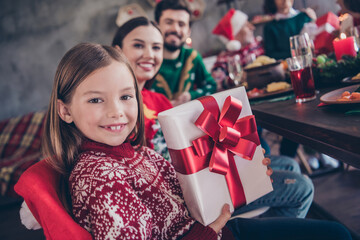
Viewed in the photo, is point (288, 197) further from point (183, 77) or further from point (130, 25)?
point (183, 77)

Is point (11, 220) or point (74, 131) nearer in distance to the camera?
point (74, 131)

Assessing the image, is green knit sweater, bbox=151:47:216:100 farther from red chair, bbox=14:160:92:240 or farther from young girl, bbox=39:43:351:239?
red chair, bbox=14:160:92:240

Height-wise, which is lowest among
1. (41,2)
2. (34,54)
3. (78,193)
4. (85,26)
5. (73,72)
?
(78,193)

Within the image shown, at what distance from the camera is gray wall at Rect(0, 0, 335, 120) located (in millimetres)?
4008

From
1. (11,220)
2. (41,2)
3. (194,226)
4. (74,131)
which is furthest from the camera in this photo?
(41,2)

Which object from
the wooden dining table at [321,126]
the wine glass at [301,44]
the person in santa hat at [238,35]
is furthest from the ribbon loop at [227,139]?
the person in santa hat at [238,35]

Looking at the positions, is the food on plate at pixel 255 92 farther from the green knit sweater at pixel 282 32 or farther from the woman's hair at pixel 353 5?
the green knit sweater at pixel 282 32

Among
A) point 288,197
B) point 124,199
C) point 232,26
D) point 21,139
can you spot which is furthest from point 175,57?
point 21,139

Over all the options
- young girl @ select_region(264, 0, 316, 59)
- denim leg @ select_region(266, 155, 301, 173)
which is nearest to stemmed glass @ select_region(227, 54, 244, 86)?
denim leg @ select_region(266, 155, 301, 173)

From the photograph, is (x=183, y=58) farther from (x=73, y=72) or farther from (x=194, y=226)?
(x=194, y=226)

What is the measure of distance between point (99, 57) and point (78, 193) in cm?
36

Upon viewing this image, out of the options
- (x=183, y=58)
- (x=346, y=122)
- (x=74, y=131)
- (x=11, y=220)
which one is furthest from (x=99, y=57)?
(x=11, y=220)

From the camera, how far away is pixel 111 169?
629 millimetres

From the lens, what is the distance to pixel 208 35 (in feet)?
15.3
